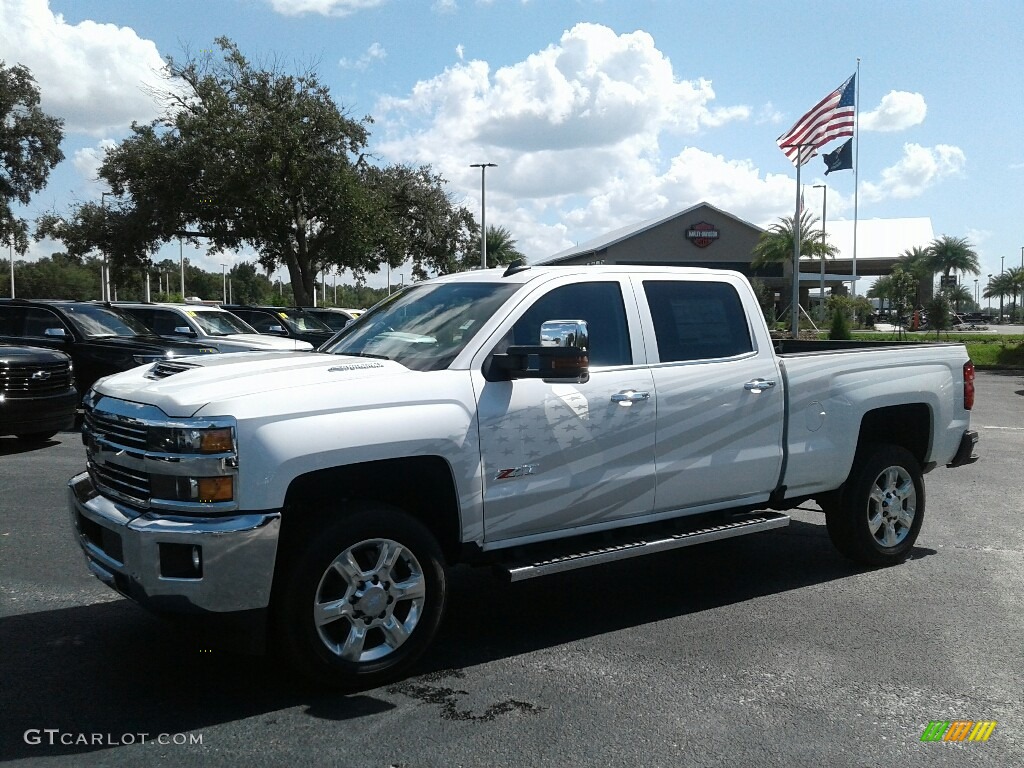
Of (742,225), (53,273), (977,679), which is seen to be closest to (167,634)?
(977,679)

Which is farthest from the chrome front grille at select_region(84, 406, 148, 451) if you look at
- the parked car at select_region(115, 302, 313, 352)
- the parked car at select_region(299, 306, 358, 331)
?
the parked car at select_region(299, 306, 358, 331)

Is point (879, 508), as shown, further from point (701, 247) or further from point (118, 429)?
point (701, 247)

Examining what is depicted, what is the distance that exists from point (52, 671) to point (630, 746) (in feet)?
8.79

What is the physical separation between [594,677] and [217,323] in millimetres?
14559

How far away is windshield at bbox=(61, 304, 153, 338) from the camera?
43.9 ft

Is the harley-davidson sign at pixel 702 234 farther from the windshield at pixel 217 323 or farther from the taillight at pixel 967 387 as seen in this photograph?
the taillight at pixel 967 387

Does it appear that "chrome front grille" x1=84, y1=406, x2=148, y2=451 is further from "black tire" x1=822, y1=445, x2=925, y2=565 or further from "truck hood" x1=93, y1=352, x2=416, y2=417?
"black tire" x1=822, y1=445, x2=925, y2=565

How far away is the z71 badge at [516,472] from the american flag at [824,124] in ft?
104

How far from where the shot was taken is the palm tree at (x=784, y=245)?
216ft

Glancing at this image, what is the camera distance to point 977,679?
4434 millimetres

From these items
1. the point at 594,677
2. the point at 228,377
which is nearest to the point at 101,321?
the point at 228,377

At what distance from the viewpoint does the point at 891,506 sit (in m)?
6.36

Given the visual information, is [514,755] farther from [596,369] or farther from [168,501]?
[596,369]

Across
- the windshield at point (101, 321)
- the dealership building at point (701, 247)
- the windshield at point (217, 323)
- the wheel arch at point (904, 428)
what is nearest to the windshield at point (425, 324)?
the wheel arch at point (904, 428)
